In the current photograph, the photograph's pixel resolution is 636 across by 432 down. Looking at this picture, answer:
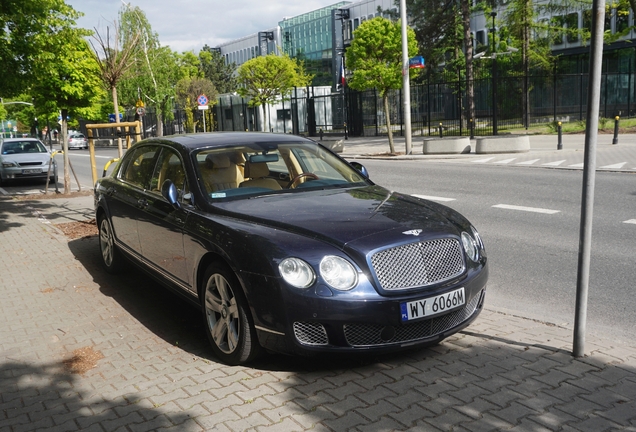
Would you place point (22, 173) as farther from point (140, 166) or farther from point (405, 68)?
point (140, 166)

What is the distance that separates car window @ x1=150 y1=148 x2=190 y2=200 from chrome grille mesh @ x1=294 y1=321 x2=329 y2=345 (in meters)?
1.73

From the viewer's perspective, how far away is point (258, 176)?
5.49 metres

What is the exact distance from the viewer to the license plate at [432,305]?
4.02 meters

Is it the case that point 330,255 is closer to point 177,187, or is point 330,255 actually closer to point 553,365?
point 553,365

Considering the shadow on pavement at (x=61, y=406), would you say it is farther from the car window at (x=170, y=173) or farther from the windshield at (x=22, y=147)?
the windshield at (x=22, y=147)

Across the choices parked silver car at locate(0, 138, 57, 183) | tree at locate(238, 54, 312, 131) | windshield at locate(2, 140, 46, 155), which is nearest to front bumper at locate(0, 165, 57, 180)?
parked silver car at locate(0, 138, 57, 183)

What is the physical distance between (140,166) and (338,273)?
11.0 ft

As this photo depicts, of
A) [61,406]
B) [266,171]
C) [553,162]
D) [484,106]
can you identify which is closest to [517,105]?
[484,106]

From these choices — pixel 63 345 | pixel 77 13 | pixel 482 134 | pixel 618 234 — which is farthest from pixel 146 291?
pixel 482 134

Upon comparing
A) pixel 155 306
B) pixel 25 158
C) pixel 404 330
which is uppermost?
pixel 404 330

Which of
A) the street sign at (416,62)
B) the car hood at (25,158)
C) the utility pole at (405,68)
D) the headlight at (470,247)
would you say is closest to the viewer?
the headlight at (470,247)

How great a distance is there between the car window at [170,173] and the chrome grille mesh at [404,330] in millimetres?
1936

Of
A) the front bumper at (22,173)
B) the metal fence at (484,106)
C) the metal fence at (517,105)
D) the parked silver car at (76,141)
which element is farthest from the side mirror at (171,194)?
the parked silver car at (76,141)

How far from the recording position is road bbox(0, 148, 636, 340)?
577 cm
